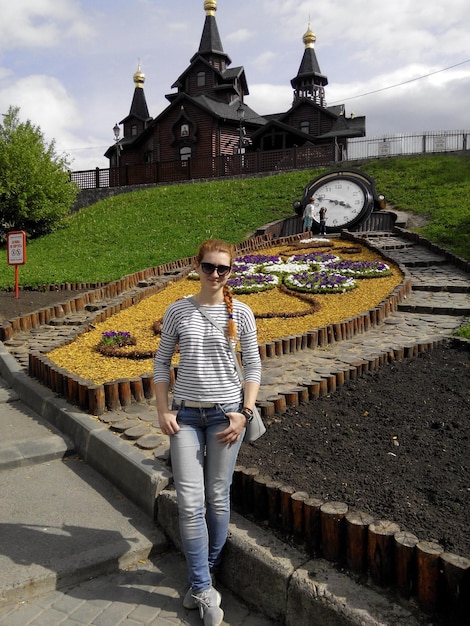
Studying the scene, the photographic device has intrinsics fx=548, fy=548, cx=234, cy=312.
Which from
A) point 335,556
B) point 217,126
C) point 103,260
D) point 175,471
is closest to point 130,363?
point 175,471

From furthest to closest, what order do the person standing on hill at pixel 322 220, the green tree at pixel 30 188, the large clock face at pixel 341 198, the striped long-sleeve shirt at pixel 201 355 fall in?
the green tree at pixel 30 188 → the large clock face at pixel 341 198 → the person standing on hill at pixel 322 220 → the striped long-sleeve shirt at pixel 201 355

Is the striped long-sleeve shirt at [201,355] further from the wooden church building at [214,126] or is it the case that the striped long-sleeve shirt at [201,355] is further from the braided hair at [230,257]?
the wooden church building at [214,126]

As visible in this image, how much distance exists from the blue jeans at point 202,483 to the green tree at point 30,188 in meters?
22.7

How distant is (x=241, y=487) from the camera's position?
340cm

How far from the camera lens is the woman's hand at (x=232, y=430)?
291cm

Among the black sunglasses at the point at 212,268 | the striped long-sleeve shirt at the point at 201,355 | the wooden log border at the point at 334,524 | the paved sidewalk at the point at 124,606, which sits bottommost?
the paved sidewalk at the point at 124,606

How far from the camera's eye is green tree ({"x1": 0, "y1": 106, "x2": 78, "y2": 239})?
23766mm

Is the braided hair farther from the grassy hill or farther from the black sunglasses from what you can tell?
the grassy hill

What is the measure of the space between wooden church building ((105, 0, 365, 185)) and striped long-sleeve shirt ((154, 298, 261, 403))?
30.3m

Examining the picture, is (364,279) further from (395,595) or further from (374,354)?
(395,595)

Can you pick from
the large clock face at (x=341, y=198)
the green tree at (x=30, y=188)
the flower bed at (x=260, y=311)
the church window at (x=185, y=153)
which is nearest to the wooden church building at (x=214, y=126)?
the church window at (x=185, y=153)

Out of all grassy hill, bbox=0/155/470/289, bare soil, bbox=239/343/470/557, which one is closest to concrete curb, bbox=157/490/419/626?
bare soil, bbox=239/343/470/557

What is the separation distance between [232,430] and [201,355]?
44 centimetres

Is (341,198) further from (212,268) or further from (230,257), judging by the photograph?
(212,268)
